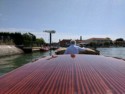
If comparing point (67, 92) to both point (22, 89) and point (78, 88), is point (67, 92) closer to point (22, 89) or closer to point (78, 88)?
point (78, 88)

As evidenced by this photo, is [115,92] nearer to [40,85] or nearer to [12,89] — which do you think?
[40,85]

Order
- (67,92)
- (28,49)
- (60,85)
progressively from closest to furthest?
(67,92)
(60,85)
(28,49)

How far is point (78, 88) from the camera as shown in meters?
1.45

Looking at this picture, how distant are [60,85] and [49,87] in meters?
0.09

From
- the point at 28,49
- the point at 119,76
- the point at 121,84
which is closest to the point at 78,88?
the point at 121,84

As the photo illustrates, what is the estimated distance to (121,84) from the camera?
1.62m

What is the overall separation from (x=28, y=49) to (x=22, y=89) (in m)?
39.6

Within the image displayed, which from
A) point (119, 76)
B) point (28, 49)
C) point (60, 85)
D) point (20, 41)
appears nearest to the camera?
point (60, 85)

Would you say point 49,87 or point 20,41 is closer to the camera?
point 49,87

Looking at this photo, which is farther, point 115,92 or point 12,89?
point 12,89

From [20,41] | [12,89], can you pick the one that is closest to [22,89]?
[12,89]

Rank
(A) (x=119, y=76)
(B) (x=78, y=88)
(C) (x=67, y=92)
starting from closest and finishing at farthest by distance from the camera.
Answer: (C) (x=67, y=92)
(B) (x=78, y=88)
(A) (x=119, y=76)

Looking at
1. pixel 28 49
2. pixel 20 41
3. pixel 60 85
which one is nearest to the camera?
pixel 60 85

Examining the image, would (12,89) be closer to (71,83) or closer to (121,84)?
(71,83)
